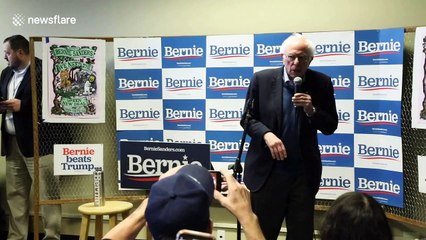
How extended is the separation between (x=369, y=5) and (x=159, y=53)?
1653 mm

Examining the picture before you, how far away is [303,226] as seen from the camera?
253 cm

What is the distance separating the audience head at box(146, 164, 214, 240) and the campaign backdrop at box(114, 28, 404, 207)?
2.31m

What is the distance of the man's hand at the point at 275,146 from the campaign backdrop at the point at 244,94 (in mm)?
1209

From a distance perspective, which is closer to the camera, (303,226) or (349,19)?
(303,226)

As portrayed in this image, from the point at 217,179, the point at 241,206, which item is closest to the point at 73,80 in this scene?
the point at 217,179

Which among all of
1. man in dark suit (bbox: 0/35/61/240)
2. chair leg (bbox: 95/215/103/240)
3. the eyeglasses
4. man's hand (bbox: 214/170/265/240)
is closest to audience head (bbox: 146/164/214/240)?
man's hand (bbox: 214/170/265/240)

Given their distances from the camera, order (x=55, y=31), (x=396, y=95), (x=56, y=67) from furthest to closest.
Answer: (x=55, y=31)
(x=56, y=67)
(x=396, y=95)

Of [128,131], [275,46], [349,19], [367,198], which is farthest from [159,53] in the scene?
[367,198]

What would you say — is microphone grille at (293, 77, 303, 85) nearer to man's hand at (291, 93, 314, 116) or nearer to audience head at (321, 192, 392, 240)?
man's hand at (291, 93, 314, 116)

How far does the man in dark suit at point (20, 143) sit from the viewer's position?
12.8ft

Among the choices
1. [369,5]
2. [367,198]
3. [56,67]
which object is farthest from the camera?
[56,67]

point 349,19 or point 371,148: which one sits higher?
point 349,19

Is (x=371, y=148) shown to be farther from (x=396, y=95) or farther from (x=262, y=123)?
(x=262, y=123)

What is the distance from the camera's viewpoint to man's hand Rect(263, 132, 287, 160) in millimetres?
2377
